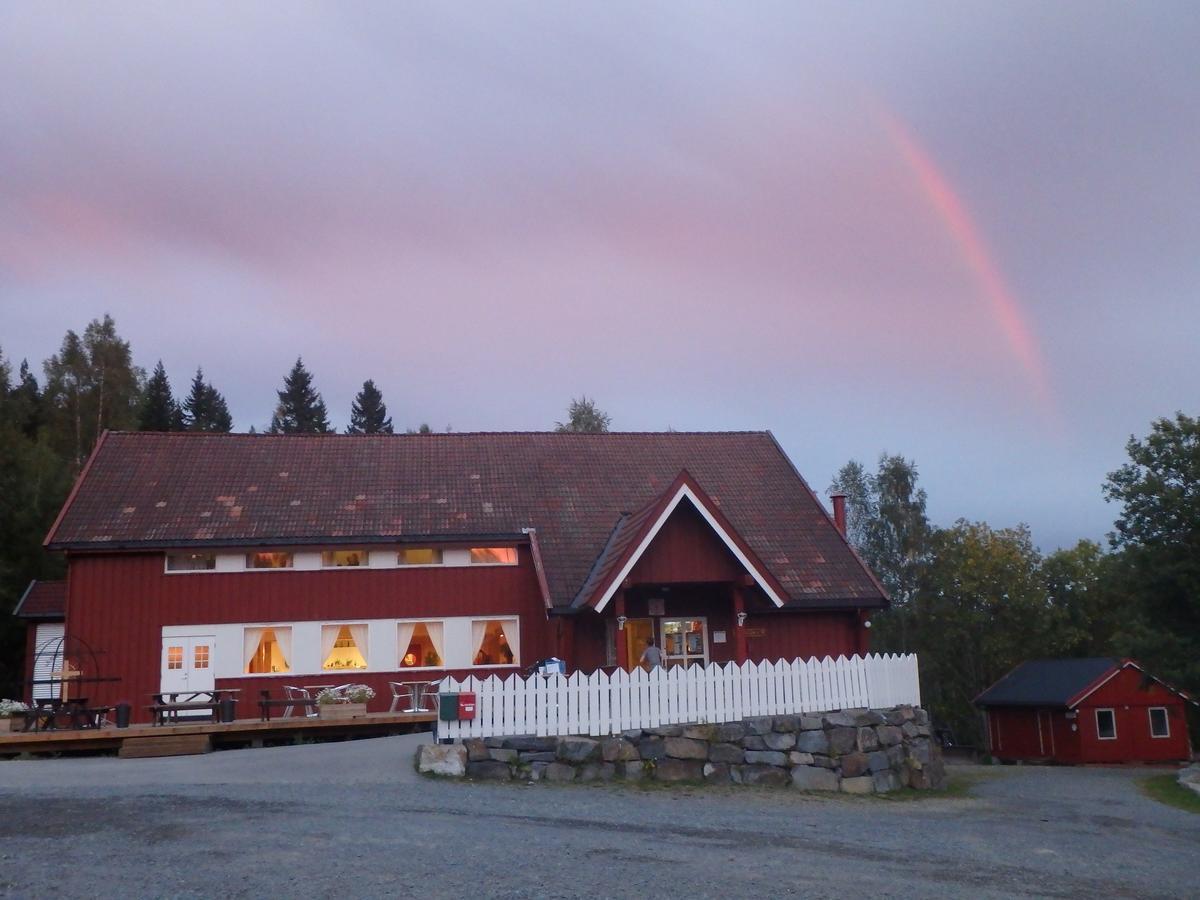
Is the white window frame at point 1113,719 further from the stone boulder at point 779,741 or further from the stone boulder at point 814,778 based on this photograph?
the stone boulder at point 779,741

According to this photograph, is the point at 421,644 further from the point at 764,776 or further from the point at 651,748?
the point at 764,776

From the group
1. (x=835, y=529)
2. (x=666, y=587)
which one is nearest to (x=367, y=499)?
(x=666, y=587)

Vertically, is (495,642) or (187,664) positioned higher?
(495,642)

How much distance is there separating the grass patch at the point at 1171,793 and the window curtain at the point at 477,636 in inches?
578

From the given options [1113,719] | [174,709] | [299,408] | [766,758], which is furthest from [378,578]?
[299,408]

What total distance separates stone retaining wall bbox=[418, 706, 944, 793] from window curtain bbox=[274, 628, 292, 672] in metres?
11.0

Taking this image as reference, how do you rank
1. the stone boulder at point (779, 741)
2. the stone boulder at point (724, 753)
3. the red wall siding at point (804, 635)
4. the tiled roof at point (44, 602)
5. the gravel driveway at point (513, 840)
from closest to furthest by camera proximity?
the gravel driveway at point (513, 840) → the stone boulder at point (724, 753) → the stone boulder at point (779, 741) → the red wall siding at point (804, 635) → the tiled roof at point (44, 602)

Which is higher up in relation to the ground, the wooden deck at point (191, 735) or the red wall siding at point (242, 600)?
the red wall siding at point (242, 600)

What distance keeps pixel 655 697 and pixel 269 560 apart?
1267 centimetres

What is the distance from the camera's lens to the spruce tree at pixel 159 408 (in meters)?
66.9

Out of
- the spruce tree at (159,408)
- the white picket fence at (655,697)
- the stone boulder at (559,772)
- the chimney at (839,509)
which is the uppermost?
the spruce tree at (159,408)

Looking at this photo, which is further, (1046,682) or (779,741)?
(1046,682)

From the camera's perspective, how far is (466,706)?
15781 mm

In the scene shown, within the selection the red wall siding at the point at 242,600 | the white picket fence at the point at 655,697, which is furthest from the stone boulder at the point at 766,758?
the red wall siding at the point at 242,600
